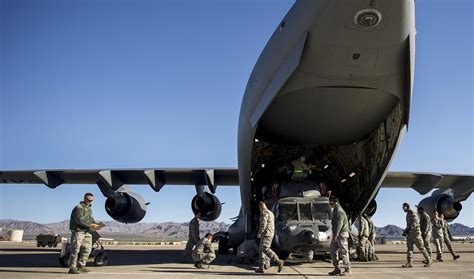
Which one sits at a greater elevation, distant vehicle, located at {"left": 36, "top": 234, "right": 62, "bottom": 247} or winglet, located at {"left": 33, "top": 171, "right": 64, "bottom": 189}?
winglet, located at {"left": 33, "top": 171, "right": 64, "bottom": 189}

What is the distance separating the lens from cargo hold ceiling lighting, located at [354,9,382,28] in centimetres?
867

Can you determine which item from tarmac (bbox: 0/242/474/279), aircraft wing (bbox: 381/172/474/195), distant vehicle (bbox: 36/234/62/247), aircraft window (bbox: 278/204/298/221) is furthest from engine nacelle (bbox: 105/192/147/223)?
distant vehicle (bbox: 36/234/62/247)

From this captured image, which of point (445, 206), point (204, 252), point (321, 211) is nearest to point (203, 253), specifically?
point (204, 252)

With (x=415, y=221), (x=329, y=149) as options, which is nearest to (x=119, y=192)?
(x=329, y=149)

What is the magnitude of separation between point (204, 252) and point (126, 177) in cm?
1084

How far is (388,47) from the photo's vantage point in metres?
9.60

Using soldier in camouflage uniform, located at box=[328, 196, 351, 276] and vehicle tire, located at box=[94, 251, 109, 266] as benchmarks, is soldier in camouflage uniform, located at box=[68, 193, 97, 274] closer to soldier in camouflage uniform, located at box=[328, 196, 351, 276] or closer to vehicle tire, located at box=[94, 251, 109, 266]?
vehicle tire, located at box=[94, 251, 109, 266]

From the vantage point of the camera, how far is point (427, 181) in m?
18.8

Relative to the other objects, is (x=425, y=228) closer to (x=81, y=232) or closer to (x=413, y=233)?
(x=413, y=233)

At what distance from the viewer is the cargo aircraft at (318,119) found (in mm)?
9297

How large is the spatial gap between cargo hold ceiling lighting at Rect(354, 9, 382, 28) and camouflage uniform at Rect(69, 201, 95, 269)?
7.57 metres

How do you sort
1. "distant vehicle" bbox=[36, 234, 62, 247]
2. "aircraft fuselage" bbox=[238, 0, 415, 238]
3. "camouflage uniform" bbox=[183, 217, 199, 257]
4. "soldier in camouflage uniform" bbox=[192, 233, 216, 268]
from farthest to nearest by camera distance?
"distant vehicle" bbox=[36, 234, 62, 247]
"camouflage uniform" bbox=[183, 217, 199, 257]
"soldier in camouflage uniform" bbox=[192, 233, 216, 268]
"aircraft fuselage" bbox=[238, 0, 415, 238]

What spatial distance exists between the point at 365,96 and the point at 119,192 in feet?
40.9

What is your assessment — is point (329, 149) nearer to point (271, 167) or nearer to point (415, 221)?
point (271, 167)
